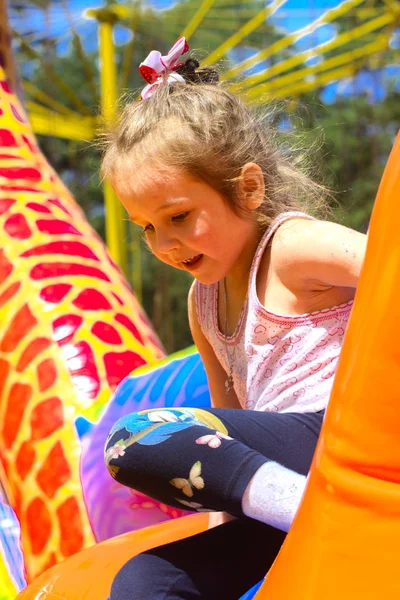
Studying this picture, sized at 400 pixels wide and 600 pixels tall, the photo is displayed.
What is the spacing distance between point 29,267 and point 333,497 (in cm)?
105

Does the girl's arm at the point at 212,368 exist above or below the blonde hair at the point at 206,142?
below

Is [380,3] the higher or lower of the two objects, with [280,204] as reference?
higher

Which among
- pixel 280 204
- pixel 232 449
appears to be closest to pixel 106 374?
pixel 280 204

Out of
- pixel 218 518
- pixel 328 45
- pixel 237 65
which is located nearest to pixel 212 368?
pixel 218 518

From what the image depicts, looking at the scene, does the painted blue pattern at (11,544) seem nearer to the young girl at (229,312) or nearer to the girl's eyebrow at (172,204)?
the young girl at (229,312)

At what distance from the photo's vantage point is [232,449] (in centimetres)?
73

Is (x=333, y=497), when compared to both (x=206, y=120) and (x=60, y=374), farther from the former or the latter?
(x=60, y=374)

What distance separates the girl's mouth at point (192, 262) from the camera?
96 centimetres

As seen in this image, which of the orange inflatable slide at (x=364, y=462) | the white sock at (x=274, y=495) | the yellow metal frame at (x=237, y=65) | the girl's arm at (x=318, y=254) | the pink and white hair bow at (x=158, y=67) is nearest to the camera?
the orange inflatable slide at (x=364, y=462)

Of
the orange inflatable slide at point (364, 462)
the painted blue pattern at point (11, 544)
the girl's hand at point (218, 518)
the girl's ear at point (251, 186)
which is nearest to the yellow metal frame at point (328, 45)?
the painted blue pattern at point (11, 544)

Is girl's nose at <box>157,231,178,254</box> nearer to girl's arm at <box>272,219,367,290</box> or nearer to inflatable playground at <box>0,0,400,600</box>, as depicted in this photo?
girl's arm at <box>272,219,367,290</box>

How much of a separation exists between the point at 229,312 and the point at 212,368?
0.33 ft

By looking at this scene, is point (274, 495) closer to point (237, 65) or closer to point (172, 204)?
point (172, 204)

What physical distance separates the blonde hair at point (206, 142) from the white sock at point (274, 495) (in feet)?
1.13
